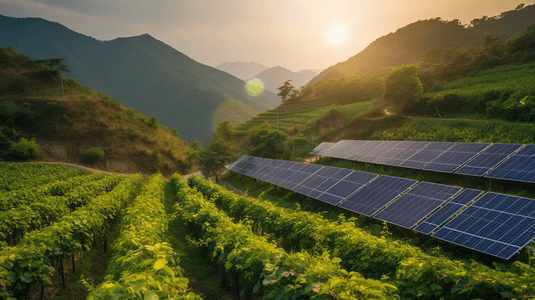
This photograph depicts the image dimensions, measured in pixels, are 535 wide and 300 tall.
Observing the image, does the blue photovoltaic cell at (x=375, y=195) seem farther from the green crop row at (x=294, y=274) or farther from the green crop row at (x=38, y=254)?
the green crop row at (x=38, y=254)

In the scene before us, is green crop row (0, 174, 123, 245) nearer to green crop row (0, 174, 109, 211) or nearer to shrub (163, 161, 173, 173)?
green crop row (0, 174, 109, 211)

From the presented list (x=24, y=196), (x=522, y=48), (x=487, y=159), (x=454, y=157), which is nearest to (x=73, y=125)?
(x=24, y=196)

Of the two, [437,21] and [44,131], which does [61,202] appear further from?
[437,21]

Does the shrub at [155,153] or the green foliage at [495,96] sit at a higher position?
the green foliage at [495,96]

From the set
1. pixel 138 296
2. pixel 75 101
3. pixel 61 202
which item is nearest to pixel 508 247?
pixel 138 296

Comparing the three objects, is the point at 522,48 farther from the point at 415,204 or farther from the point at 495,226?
the point at 495,226

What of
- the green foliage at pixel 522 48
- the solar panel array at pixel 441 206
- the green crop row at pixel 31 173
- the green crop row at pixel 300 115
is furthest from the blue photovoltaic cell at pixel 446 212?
the green foliage at pixel 522 48
